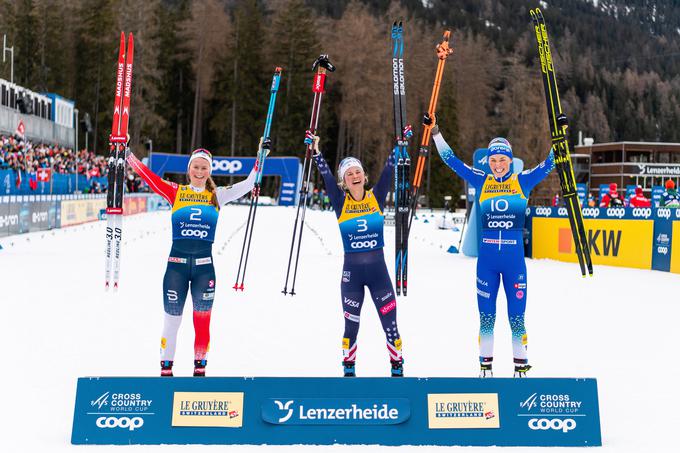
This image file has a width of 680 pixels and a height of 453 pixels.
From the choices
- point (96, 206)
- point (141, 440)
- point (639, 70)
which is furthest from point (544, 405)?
point (639, 70)

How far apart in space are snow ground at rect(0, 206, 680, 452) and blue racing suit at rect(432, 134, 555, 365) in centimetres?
88

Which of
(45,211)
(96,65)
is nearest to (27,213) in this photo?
(45,211)

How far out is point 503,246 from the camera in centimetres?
632

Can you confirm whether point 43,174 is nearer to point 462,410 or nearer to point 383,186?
point 383,186

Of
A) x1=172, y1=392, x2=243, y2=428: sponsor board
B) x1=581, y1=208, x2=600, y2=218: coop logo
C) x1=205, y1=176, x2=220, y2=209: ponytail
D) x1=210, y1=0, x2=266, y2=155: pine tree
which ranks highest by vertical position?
x1=210, y1=0, x2=266, y2=155: pine tree

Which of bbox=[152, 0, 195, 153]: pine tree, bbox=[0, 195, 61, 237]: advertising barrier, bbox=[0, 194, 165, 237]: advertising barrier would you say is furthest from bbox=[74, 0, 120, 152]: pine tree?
bbox=[0, 195, 61, 237]: advertising barrier

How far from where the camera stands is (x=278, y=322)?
10.1m

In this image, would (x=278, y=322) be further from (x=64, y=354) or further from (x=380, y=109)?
(x=380, y=109)

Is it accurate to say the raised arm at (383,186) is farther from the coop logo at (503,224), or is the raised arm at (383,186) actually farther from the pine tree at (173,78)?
the pine tree at (173,78)

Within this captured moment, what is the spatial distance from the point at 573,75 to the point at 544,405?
137 metres

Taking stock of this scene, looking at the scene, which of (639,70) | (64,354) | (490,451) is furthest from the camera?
(639,70)

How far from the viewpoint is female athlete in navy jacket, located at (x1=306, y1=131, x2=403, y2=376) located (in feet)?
19.9

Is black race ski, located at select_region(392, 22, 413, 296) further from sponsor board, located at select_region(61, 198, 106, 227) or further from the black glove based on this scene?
sponsor board, located at select_region(61, 198, 106, 227)

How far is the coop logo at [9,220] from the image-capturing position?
22.8 m
